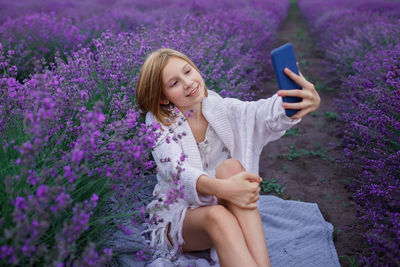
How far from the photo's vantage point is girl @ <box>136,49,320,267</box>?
1.43m

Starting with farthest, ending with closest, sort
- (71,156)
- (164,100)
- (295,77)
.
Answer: (164,100) < (295,77) < (71,156)

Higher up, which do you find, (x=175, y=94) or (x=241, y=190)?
(x=175, y=94)

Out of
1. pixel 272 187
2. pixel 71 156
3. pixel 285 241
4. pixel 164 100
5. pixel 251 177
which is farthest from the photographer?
pixel 272 187

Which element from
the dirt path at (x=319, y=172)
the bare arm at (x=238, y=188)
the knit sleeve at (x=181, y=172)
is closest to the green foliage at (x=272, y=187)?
the dirt path at (x=319, y=172)

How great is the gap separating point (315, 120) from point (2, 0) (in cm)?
774

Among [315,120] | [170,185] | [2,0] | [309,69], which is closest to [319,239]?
[170,185]

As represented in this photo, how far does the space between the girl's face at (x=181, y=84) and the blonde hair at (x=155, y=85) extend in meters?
0.03

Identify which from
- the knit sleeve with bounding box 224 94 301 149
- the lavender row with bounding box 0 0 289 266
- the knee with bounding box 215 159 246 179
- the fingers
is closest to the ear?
the lavender row with bounding box 0 0 289 266

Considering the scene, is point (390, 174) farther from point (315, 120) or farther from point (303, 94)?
point (315, 120)

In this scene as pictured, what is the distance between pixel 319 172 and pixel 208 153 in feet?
4.77

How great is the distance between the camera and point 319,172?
292 cm

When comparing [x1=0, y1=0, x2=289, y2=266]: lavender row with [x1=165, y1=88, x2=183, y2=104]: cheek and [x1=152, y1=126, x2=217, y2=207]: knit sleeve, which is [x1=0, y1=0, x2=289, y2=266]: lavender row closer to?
[x1=152, y1=126, x2=217, y2=207]: knit sleeve

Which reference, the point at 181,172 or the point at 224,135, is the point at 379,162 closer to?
the point at 224,135

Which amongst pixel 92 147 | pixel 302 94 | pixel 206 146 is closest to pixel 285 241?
pixel 206 146
